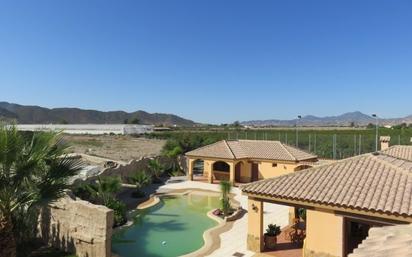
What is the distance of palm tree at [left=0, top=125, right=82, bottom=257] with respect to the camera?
10.3 m

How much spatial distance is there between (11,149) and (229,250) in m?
9.62

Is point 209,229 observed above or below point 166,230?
above

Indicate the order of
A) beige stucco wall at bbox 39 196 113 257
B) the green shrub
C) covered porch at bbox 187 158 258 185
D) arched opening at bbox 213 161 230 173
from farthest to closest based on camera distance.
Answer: arched opening at bbox 213 161 230 173 → covered porch at bbox 187 158 258 185 → the green shrub → beige stucco wall at bbox 39 196 113 257

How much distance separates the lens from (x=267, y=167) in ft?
108

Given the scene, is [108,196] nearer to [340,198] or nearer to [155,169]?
[340,198]

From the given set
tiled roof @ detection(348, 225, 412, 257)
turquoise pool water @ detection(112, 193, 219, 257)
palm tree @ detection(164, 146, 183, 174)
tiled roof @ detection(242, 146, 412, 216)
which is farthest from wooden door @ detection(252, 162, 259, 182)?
tiled roof @ detection(348, 225, 412, 257)

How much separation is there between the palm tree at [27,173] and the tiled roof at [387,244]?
28.5ft

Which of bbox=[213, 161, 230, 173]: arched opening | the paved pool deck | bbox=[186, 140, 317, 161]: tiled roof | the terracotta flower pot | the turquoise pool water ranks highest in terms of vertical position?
bbox=[186, 140, 317, 161]: tiled roof

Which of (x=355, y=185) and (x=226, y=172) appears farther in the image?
(x=226, y=172)

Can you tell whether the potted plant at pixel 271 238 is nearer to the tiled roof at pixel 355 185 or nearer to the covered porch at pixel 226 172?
the tiled roof at pixel 355 185

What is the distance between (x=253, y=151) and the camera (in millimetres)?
34125

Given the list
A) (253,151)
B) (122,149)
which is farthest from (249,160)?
(122,149)

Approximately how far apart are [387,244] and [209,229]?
13565mm

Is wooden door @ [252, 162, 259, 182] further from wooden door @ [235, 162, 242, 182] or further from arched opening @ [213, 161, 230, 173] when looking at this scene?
arched opening @ [213, 161, 230, 173]
